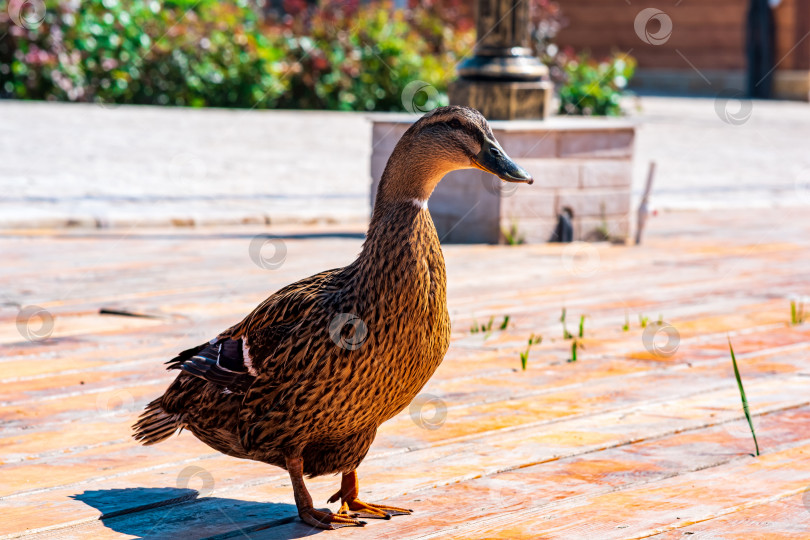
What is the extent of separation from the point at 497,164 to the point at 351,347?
60 centimetres

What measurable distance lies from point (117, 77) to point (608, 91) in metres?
7.46

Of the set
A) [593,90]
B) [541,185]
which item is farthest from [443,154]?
[593,90]

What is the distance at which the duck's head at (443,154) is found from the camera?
121 inches

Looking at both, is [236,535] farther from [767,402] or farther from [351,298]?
[767,402]

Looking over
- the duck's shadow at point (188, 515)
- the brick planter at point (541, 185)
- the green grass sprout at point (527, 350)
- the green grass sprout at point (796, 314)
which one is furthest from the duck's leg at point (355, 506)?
the brick planter at point (541, 185)

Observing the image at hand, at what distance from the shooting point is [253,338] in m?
3.23

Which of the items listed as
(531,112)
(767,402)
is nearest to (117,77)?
(531,112)

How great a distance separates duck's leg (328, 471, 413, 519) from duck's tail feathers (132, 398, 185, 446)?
493 millimetres

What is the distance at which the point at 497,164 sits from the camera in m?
3.05

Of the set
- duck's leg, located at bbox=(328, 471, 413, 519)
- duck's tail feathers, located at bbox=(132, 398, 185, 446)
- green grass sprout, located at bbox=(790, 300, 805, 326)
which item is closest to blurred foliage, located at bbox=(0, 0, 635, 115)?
green grass sprout, located at bbox=(790, 300, 805, 326)

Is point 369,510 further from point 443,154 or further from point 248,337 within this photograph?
point 443,154

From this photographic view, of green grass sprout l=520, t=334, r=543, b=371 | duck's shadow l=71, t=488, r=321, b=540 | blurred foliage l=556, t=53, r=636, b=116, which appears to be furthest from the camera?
blurred foliage l=556, t=53, r=636, b=116

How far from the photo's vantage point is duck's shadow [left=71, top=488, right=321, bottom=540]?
124 inches

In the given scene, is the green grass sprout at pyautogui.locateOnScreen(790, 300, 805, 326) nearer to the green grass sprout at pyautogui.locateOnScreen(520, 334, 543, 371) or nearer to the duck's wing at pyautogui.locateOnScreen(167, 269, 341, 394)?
the green grass sprout at pyautogui.locateOnScreen(520, 334, 543, 371)
